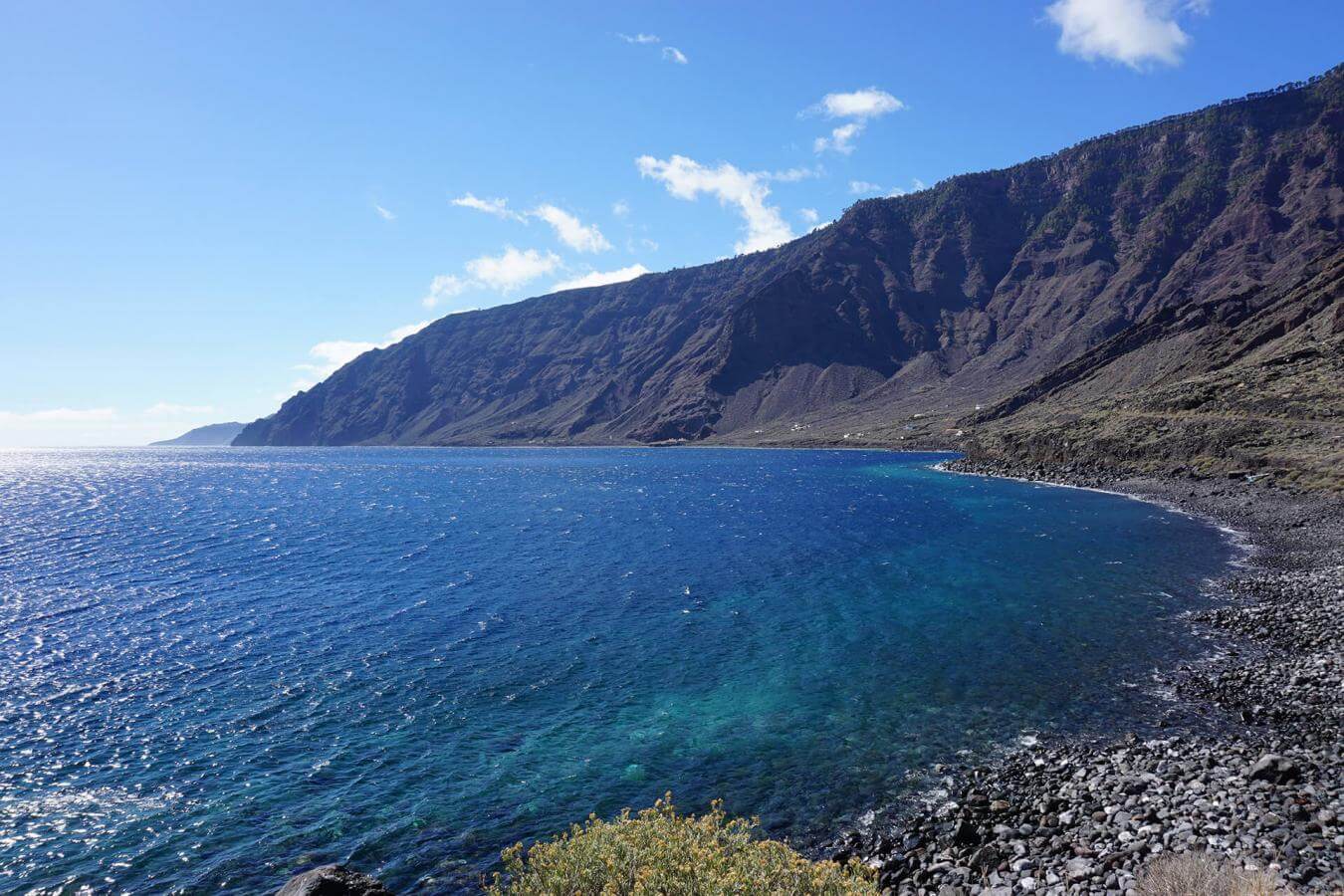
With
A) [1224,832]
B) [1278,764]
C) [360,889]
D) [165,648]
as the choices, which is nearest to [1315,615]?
[1278,764]

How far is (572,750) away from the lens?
87.0 ft

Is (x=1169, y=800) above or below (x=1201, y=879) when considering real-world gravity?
below

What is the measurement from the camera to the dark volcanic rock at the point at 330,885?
50.0 feet

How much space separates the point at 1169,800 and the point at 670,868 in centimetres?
1508

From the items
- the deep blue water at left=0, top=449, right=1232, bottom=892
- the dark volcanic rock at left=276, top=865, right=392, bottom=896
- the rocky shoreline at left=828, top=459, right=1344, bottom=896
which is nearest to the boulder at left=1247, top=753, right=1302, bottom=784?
the rocky shoreline at left=828, top=459, right=1344, bottom=896

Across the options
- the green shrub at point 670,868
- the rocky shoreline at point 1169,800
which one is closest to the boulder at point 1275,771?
the rocky shoreline at point 1169,800

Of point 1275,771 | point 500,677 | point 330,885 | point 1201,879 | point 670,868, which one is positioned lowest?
point 500,677

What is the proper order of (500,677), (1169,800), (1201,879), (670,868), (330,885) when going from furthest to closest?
(500,677), (1169,800), (330,885), (670,868), (1201,879)

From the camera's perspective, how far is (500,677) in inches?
1334

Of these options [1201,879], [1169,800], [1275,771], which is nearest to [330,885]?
[1201,879]

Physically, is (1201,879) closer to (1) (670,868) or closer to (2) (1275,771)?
(2) (1275,771)

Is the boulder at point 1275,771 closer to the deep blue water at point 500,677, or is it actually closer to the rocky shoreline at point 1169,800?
the rocky shoreline at point 1169,800

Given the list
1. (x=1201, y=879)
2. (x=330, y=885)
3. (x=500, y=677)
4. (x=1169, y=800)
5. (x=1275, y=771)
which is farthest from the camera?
(x=500, y=677)

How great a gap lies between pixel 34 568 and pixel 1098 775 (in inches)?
3116
